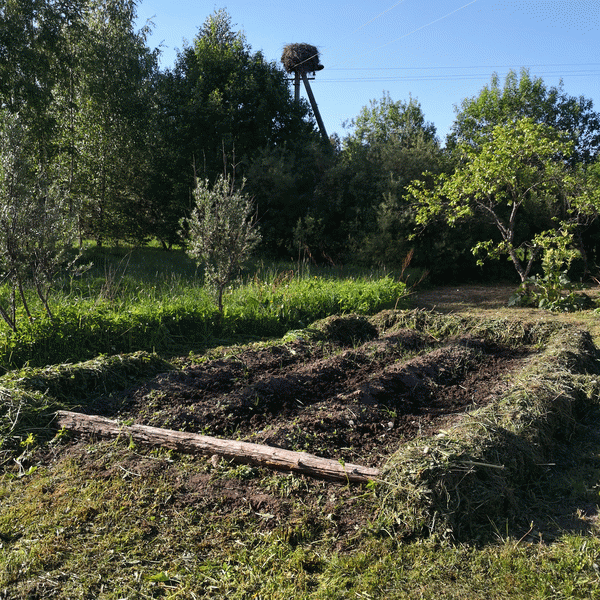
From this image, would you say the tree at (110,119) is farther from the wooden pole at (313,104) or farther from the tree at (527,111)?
the tree at (527,111)

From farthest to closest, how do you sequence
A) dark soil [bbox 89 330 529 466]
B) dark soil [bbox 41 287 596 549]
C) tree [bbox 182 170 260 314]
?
tree [bbox 182 170 260 314]
dark soil [bbox 89 330 529 466]
dark soil [bbox 41 287 596 549]

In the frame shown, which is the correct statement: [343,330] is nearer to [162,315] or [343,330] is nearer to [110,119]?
[162,315]

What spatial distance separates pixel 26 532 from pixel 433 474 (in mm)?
2186

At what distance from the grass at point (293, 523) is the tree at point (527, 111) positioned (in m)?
22.3

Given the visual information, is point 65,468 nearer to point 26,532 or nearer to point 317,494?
point 26,532

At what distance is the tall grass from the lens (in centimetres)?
548

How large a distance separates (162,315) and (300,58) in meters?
16.3

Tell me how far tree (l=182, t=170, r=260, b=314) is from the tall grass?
1.58 feet

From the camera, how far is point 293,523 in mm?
2699

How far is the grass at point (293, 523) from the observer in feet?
7.61

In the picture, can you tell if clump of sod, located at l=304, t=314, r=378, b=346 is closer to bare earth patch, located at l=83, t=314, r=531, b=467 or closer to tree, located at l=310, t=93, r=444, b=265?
bare earth patch, located at l=83, t=314, r=531, b=467

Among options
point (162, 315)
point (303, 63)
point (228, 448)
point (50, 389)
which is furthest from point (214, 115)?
point (228, 448)

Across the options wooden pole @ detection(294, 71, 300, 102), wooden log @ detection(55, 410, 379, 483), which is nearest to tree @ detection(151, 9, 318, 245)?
wooden pole @ detection(294, 71, 300, 102)

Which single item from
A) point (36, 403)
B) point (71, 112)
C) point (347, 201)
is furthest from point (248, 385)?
point (71, 112)
